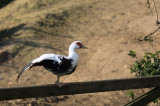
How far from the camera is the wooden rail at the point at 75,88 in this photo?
6.95 feet

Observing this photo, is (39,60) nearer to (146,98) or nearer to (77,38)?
(146,98)

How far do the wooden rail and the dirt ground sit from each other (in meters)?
2.17

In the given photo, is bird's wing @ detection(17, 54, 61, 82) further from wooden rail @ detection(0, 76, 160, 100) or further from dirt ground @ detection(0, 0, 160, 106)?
dirt ground @ detection(0, 0, 160, 106)

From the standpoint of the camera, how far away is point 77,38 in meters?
7.31

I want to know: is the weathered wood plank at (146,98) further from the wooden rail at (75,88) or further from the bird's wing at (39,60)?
the bird's wing at (39,60)

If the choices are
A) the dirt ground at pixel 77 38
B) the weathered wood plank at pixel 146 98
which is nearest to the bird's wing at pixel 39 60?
the weathered wood plank at pixel 146 98

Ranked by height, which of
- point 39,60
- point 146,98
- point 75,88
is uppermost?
point 39,60

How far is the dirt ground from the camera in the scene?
5242 millimetres

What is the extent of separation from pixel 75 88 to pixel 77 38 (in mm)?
5096

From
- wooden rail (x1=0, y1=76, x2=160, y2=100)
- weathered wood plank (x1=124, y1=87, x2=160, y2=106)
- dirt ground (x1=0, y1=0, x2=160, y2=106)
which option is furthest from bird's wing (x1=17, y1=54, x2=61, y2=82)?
dirt ground (x1=0, y1=0, x2=160, y2=106)

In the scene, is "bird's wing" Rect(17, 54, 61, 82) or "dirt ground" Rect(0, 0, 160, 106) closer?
"bird's wing" Rect(17, 54, 61, 82)

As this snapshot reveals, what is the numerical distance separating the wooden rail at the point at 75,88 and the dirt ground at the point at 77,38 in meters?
2.17

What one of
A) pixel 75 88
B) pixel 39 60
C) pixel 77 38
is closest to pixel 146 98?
pixel 75 88

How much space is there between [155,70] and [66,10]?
19.6 feet
